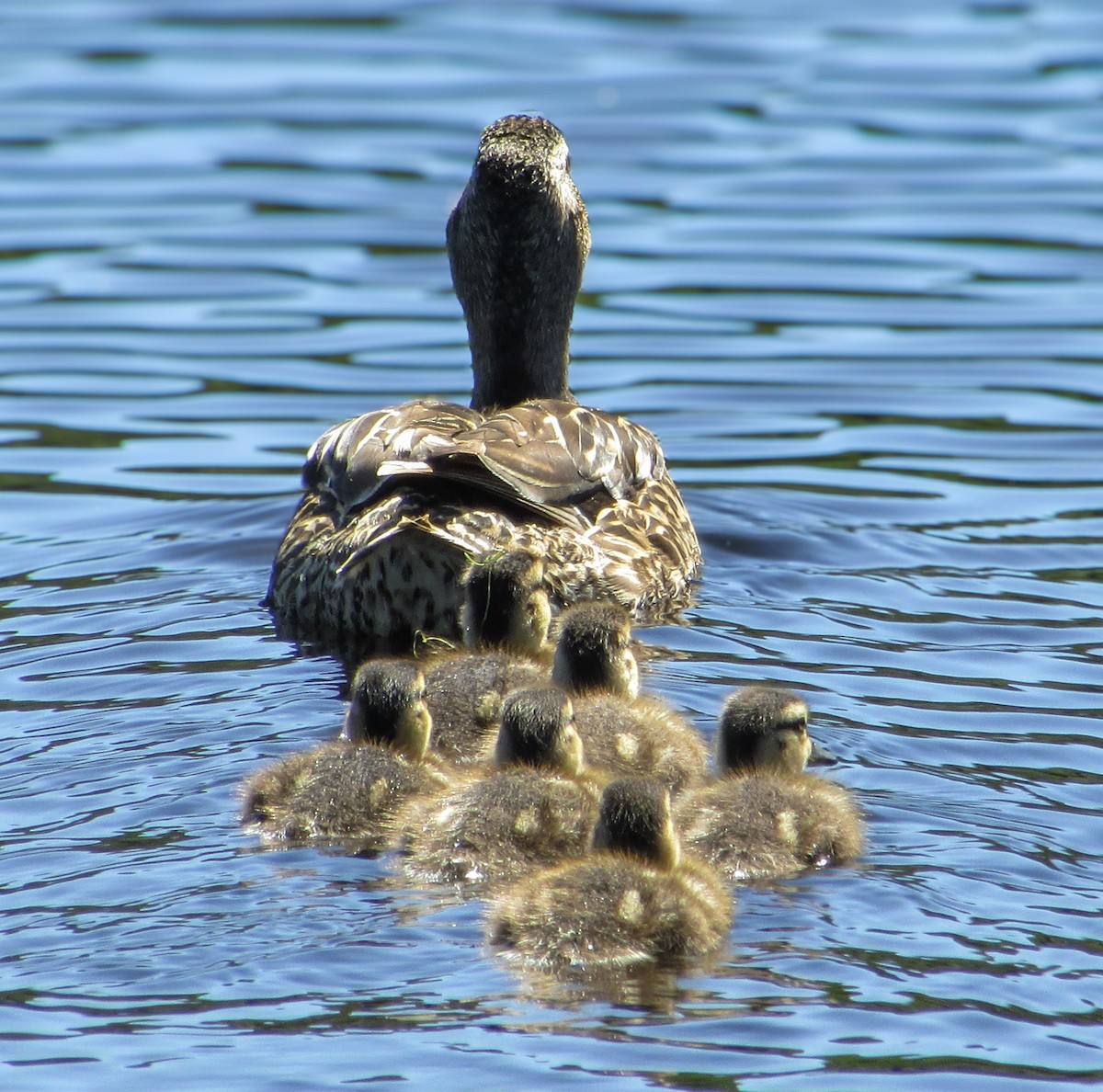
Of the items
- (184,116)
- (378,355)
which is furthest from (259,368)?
(184,116)

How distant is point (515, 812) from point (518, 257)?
12.3ft

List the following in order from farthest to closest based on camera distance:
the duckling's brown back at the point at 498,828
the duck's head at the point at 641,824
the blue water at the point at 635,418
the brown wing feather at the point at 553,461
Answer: the brown wing feather at the point at 553,461 → the duckling's brown back at the point at 498,828 → the duck's head at the point at 641,824 → the blue water at the point at 635,418

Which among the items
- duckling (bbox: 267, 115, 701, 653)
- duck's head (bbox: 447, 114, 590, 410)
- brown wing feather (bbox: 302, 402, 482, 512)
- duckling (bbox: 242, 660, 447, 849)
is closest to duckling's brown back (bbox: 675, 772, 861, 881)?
duckling (bbox: 242, 660, 447, 849)

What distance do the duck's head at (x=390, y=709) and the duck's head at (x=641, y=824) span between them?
1005 mm

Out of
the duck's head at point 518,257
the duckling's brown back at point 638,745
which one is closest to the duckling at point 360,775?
the duckling's brown back at point 638,745

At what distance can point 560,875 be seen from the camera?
5.36 meters

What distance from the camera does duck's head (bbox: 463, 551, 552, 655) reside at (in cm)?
728

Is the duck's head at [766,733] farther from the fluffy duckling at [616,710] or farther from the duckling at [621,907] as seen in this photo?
the duckling at [621,907]

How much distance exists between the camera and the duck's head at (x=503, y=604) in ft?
23.9

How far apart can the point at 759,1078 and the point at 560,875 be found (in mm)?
878

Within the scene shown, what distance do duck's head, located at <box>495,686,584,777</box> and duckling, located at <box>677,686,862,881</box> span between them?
37 cm

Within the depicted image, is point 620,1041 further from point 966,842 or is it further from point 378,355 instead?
point 378,355

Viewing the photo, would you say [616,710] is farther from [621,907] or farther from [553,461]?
[553,461]

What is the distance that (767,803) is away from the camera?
234 inches
